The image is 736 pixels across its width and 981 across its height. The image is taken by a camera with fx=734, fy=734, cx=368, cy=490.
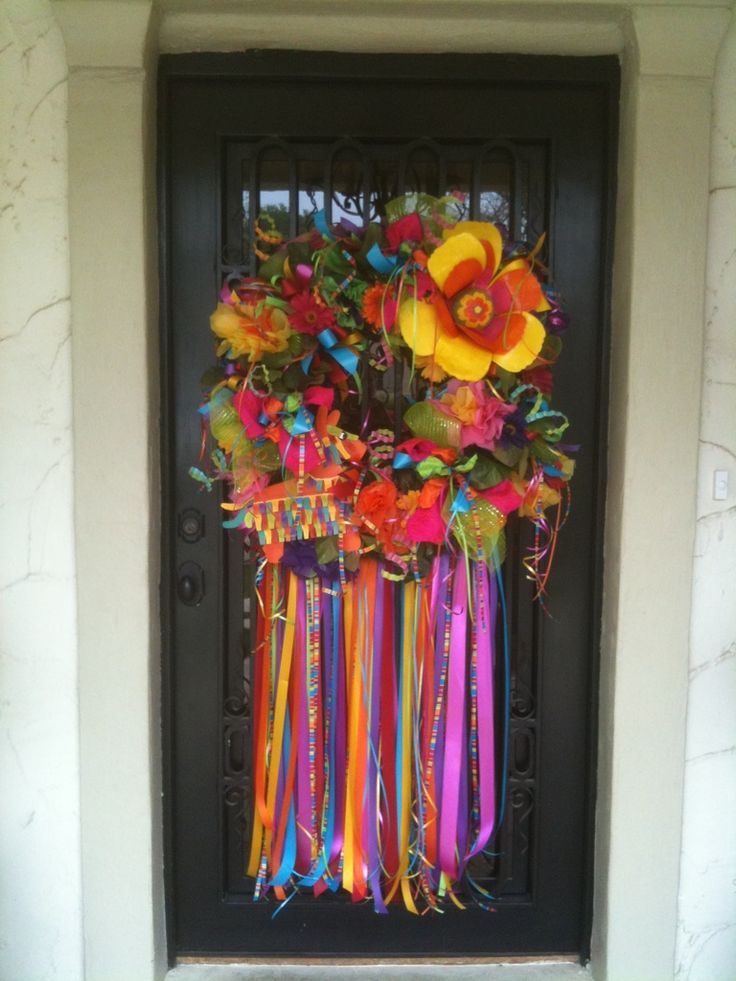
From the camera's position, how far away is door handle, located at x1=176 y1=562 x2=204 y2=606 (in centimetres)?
194

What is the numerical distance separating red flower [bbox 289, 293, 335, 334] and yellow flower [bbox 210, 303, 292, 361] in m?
0.03

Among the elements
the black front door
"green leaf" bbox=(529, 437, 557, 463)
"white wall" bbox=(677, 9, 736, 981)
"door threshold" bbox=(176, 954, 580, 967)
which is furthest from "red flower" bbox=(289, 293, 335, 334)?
"door threshold" bbox=(176, 954, 580, 967)

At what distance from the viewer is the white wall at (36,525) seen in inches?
69.9

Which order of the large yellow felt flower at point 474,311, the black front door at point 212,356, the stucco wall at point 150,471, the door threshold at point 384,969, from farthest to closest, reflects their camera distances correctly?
the door threshold at point 384,969
the black front door at point 212,356
the stucco wall at point 150,471
the large yellow felt flower at point 474,311

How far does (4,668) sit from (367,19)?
1.84 metres

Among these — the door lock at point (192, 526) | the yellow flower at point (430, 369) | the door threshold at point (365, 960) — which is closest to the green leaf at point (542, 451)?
the yellow flower at point (430, 369)

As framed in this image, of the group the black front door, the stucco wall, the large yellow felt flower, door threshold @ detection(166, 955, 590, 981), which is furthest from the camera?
door threshold @ detection(166, 955, 590, 981)

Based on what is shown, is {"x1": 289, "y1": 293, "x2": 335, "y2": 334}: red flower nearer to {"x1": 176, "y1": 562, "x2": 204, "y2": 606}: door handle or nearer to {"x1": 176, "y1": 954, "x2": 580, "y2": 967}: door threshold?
{"x1": 176, "y1": 562, "x2": 204, "y2": 606}: door handle

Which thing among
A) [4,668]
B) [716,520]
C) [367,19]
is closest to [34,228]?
[367,19]

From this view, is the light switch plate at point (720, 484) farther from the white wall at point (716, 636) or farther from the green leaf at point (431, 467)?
the green leaf at point (431, 467)

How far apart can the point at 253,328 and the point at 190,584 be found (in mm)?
709

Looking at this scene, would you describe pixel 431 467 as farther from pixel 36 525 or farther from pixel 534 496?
pixel 36 525

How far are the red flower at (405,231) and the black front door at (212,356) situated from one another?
237mm

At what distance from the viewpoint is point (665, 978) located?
1.90m
